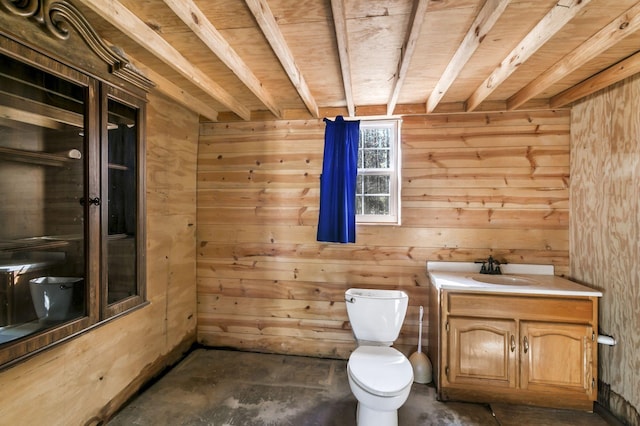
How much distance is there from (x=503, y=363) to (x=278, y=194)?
7.27 feet

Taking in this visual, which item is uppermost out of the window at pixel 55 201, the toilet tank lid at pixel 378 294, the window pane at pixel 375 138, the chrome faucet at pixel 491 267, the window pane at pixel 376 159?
the window pane at pixel 375 138

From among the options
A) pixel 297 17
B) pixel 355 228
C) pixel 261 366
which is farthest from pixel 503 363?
pixel 297 17

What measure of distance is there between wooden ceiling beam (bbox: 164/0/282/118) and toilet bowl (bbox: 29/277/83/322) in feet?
4.17

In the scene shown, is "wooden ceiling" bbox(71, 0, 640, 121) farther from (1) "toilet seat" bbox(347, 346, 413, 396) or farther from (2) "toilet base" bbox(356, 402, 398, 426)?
(2) "toilet base" bbox(356, 402, 398, 426)

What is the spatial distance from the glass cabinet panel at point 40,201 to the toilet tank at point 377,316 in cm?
163

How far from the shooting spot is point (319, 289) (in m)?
2.71

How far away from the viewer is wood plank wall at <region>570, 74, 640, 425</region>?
185 cm

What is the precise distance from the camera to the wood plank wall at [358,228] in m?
2.48

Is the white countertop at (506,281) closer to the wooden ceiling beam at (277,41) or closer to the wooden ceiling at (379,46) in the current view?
the wooden ceiling at (379,46)

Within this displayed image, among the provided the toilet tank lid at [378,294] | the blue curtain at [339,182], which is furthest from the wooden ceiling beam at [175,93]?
the toilet tank lid at [378,294]

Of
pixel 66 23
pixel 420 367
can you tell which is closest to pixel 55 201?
pixel 66 23

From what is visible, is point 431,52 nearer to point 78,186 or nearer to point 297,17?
point 297,17

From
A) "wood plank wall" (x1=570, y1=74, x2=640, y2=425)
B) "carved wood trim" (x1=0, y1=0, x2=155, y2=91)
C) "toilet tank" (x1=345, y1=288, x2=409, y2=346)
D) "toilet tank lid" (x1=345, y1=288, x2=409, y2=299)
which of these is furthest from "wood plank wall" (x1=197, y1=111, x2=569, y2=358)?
"carved wood trim" (x1=0, y1=0, x2=155, y2=91)

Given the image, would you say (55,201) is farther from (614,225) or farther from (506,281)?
(614,225)
